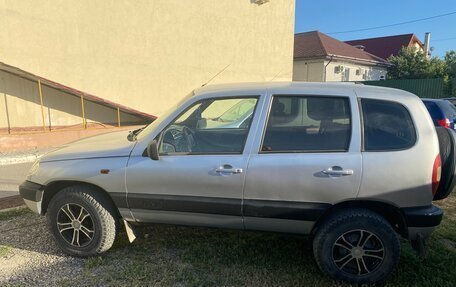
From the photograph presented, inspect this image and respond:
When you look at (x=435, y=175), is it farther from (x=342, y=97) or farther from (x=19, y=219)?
(x=19, y=219)

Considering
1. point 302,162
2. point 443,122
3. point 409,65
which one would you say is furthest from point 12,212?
point 409,65

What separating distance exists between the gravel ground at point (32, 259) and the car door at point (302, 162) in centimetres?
177

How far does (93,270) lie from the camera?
3232 mm

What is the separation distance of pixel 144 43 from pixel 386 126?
32.8 feet

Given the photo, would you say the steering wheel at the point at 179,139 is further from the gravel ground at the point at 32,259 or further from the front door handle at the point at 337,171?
the gravel ground at the point at 32,259

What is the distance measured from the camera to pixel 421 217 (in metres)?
2.88

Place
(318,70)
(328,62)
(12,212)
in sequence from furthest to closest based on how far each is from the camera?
(318,70), (328,62), (12,212)

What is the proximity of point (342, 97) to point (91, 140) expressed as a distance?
2627 mm

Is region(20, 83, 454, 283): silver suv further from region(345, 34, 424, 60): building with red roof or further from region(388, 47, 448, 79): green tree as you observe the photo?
region(345, 34, 424, 60): building with red roof

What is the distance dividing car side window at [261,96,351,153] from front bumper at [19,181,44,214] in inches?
88.3

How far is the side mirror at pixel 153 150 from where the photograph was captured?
3.07 metres

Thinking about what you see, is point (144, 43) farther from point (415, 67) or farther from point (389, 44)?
point (389, 44)

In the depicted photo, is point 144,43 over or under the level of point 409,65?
under

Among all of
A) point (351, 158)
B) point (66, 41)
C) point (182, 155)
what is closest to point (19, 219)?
point (182, 155)
